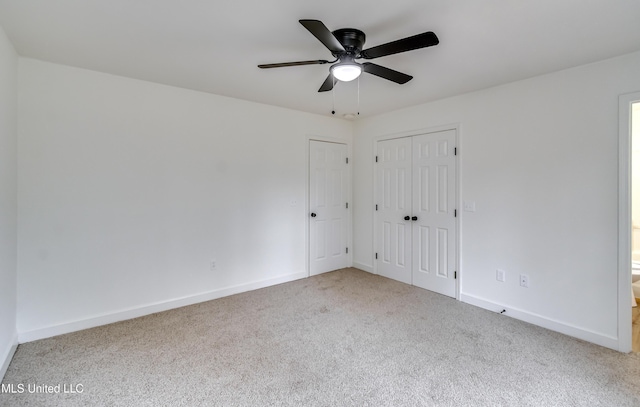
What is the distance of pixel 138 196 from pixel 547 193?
12.9 feet

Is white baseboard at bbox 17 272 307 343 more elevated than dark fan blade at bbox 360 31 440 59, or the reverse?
dark fan blade at bbox 360 31 440 59

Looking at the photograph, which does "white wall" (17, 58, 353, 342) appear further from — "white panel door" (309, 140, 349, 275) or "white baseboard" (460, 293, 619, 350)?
"white baseboard" (460, 293, 619, 350)

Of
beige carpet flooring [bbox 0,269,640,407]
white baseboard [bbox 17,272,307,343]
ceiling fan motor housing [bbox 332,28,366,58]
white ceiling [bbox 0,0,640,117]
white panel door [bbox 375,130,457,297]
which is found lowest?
Result: beige carpet flooring [bbox 0,269,640,407]

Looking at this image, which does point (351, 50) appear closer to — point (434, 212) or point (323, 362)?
point (323, 362)

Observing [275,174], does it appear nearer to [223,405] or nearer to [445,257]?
[445,257]

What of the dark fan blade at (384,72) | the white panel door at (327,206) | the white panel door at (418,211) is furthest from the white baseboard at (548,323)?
the dark fan blade at (384,72)

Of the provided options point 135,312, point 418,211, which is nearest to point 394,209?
point 418,211

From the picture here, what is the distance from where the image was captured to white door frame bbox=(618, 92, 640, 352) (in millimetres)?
2309

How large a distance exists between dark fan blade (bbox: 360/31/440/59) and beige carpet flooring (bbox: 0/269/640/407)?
2.12m

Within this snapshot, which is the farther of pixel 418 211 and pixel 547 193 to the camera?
pixel 418 211

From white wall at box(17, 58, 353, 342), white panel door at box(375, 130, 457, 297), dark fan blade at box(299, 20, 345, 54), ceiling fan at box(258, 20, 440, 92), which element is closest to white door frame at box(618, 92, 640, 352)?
white panel door at box(375, 130, 457, 297)

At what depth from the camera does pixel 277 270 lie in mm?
3949

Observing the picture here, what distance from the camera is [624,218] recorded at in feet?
7.64

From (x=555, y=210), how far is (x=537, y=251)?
0.42 metres
